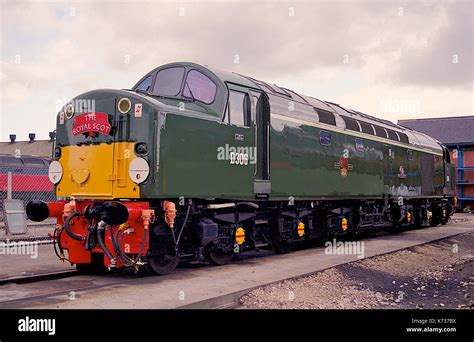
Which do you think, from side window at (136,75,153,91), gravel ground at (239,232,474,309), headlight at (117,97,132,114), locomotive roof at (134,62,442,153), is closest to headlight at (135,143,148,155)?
headlight at (117,97,132,114)

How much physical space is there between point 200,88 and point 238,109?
886mm

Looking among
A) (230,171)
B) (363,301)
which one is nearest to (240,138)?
(230,171)

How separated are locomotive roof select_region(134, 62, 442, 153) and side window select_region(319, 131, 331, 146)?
322 mm

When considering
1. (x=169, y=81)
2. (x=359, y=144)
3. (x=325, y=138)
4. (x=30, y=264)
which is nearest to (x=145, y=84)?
(x=169, y=81)

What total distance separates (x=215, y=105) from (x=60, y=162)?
3.11 meters

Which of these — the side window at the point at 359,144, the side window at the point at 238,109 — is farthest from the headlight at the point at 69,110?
the side window at the point at 359,144

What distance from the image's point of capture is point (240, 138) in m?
11.0

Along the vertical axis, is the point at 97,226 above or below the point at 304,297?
above

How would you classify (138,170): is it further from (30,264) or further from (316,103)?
(316,103)

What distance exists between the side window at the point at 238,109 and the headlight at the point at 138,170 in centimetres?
235

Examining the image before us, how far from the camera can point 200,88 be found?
425 inches

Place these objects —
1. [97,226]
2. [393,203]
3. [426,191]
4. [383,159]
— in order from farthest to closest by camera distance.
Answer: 1. [426,191]
2. [393,203]
3. [383,159]
4. [97,226]

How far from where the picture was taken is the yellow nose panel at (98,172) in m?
9.35
